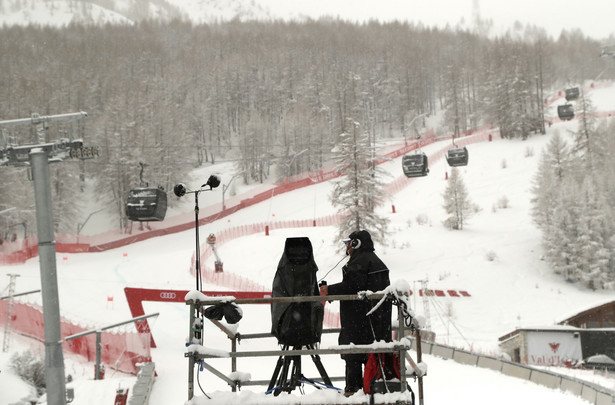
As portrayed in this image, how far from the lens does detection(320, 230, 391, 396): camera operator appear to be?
18.8 ft

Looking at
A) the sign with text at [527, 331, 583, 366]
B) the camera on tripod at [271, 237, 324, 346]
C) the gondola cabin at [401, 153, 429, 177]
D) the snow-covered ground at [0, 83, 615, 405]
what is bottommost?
the sign with text at [527, 331, 583, 366]

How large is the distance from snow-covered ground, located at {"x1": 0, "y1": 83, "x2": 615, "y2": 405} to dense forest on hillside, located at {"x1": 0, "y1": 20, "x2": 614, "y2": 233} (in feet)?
30.2

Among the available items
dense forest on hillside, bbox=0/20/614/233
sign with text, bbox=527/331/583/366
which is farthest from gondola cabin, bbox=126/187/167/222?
dense forest on hillside, bbox=0/20/614/233

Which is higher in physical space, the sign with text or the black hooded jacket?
the black hooded jacket

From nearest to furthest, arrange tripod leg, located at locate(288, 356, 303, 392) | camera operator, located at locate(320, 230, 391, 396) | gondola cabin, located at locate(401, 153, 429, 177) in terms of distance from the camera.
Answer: tripod leg, located at locate(288, 356, 303, 392) < camera operator, located at locate(320, 230, 391, 396) < gondola cabin, located at locate(401, 153, 429, 177)

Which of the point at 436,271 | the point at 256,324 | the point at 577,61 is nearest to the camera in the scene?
the point at 256,324

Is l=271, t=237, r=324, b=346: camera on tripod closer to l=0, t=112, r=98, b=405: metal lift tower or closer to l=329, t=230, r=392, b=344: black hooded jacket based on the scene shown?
l=329, t=230, r=392, b=344: black hooded jacket

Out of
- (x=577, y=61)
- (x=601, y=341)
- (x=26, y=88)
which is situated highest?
(x=577, y=61)

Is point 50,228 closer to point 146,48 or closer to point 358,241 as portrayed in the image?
point 358,241

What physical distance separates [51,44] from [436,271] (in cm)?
11048

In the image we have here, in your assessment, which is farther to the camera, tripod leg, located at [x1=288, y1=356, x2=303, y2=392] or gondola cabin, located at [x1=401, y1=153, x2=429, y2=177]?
gondola cabin, located at [x1=401, y1=153, x2=429, y2=177]

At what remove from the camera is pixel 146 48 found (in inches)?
4830

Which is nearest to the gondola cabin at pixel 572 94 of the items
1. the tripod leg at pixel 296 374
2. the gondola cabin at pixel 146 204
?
the gondola cabin at pixel 146 204

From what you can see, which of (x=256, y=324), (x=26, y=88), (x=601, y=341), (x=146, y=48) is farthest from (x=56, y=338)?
(x=146, y=48)
